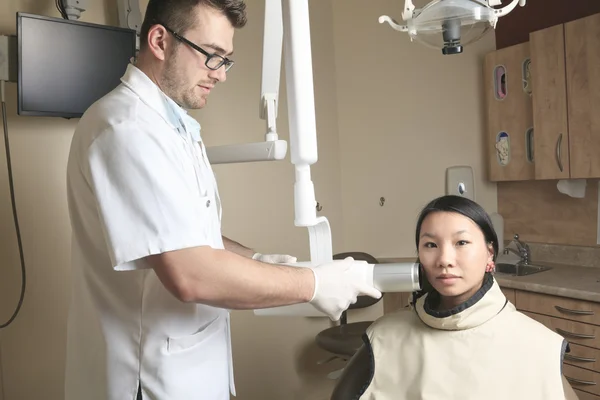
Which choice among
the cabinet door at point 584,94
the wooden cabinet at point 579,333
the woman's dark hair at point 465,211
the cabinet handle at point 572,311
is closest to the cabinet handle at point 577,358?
the wooden cabinet at point 579,333

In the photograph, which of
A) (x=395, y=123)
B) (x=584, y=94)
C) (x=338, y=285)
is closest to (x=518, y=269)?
(x=584, y=94)

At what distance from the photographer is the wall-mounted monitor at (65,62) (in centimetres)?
182

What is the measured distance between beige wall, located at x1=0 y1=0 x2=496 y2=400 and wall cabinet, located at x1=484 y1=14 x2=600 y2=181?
212 mm

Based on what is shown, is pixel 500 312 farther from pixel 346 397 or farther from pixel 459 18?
pixel 459 18

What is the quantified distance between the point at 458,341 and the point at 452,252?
24 centimetres

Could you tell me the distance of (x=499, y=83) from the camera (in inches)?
121

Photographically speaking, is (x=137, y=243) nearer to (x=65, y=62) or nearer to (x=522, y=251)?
(x=65, y=62)

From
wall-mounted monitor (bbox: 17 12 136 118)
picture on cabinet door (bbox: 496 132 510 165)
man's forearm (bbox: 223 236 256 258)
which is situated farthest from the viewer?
picture on cabinet door (bbox: 496 132 510 165)

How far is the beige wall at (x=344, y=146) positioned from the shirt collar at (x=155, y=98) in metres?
1.04

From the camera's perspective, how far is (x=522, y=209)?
3209 mm

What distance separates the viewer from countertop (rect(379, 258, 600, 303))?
2373 mm

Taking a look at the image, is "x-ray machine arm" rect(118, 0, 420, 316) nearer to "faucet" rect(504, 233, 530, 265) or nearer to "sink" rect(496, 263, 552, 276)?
"sink" rect(496, 263, 552, 276)

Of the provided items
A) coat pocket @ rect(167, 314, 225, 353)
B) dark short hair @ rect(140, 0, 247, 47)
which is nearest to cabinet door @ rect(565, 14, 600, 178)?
dark short hair @ rect(140, 0, 247, 47)

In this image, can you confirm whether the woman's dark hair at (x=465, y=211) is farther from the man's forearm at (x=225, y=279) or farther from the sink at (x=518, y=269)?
the sink at (x=518, y=269)
